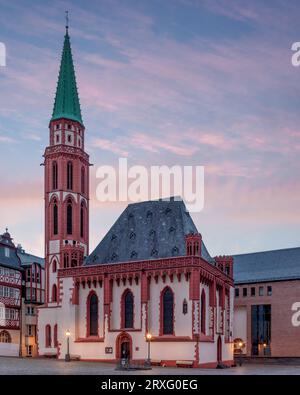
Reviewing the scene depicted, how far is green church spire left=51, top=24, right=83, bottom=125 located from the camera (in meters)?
82.1

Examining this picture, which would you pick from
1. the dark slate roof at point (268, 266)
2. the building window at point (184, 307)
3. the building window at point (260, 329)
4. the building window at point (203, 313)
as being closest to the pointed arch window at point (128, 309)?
the building window at point (184, 307)

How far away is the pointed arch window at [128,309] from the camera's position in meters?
66.7

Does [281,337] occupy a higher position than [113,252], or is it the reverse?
[113,252]

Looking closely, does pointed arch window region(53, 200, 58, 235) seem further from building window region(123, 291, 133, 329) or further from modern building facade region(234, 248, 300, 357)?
modern building facade region(234, 248, 300, 357)

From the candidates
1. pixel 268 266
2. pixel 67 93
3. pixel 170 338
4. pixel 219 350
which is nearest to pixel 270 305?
pixel 268 266

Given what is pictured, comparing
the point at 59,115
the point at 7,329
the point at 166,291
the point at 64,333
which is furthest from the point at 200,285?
the point at 7,329

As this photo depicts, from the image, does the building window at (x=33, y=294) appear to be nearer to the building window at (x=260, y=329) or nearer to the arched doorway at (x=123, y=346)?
the arched doorway at (x=123, y=346)

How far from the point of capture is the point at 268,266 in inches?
3898

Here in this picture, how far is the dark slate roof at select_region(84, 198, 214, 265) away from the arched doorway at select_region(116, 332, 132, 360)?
8756 mm

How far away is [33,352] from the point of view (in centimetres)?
9594

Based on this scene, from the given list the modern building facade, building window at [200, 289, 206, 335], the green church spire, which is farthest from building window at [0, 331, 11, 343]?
building window at [200, 289, 206, 335]
